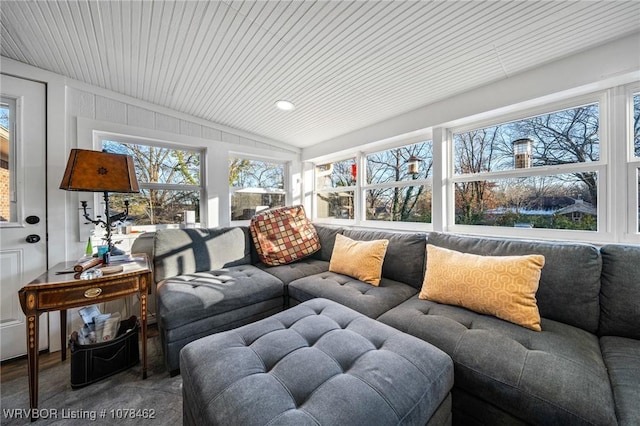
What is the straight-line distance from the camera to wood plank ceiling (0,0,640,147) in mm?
1277

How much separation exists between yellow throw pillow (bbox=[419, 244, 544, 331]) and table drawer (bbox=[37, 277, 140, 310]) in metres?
1.95

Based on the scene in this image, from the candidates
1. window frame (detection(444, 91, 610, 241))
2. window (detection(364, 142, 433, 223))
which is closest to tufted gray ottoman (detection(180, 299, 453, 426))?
window frame (detection(444, 91, 610, 241))

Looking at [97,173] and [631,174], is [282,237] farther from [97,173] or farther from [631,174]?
[631,174]

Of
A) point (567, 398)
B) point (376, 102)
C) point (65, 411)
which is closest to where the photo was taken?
point (567, 398)

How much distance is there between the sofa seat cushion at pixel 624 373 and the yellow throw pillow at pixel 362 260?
1184mm

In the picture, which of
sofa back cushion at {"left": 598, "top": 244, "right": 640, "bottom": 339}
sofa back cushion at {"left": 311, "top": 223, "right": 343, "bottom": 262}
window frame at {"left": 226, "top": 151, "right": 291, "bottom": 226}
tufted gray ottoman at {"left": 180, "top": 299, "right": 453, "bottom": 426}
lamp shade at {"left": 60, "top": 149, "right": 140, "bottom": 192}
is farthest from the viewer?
window frame at {"left": 226, "top": 151, "right": 291, "bottom": 226}

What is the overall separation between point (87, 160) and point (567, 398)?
2717 millimetres

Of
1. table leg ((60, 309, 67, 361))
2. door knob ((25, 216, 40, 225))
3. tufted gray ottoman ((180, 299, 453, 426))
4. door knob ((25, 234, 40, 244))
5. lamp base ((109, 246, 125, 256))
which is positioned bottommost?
table leg ((60, 309, 67, 361))

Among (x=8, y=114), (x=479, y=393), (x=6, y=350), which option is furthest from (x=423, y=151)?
(x=6, y=350)

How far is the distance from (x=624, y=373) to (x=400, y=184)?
76.7 inches

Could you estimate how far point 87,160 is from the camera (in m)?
1.62

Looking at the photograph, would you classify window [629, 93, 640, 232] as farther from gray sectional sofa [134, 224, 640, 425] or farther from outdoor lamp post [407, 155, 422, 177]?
outdoor lamp post [407, 155, 422, 177]

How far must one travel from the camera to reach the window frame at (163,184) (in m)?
2.22

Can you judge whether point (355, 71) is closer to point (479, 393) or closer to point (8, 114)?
point (479, 393)
